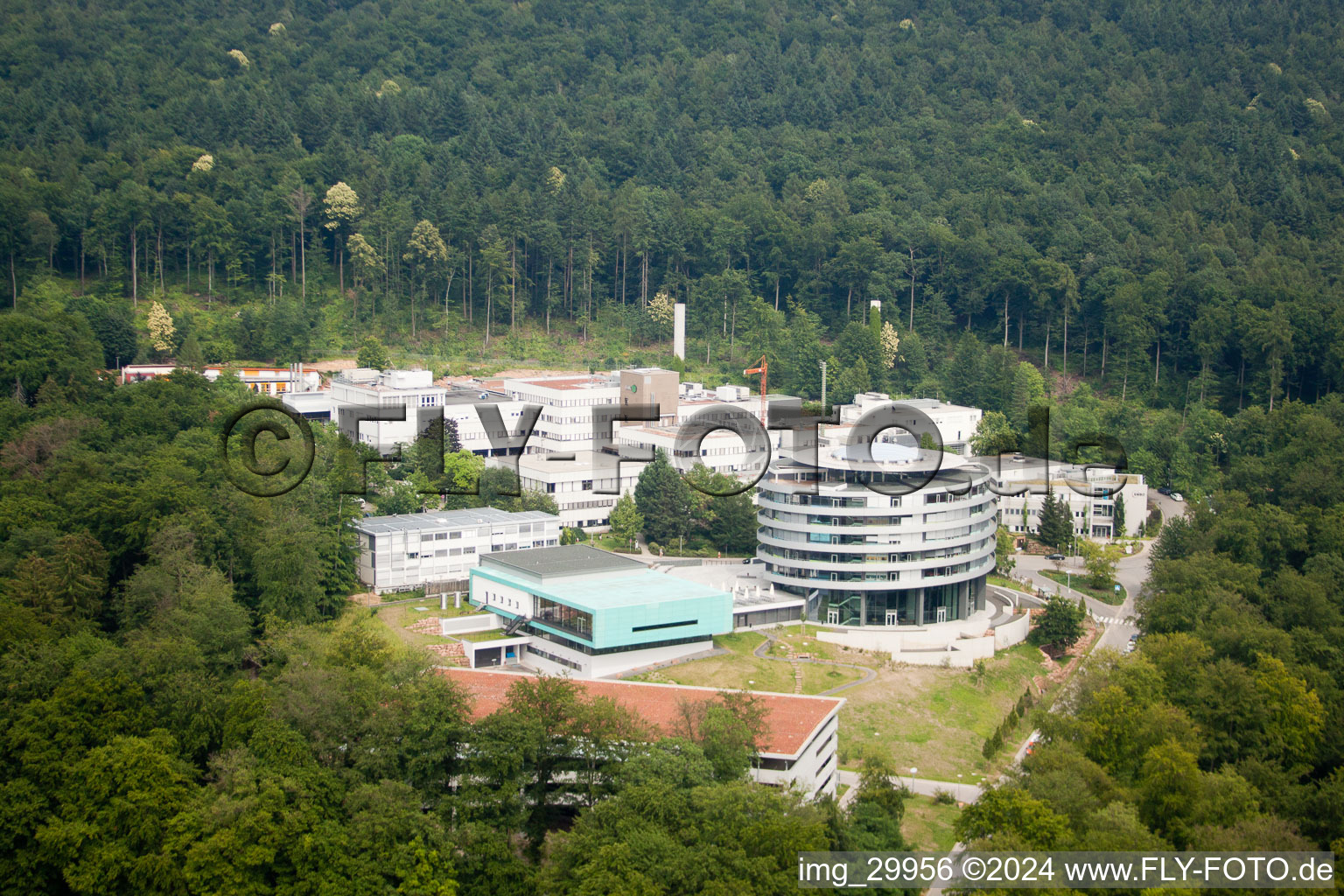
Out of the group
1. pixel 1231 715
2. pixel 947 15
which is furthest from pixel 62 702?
pixel 947 15

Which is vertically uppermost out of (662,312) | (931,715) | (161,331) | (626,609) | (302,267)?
(302,267)

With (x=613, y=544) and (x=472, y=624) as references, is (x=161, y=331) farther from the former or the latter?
(x=472, y=624)

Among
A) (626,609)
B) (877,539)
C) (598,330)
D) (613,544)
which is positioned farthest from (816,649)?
(598,330)

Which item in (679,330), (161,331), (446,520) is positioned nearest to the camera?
(446,520)

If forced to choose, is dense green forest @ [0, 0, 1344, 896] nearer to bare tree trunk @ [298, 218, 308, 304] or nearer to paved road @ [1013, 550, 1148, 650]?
bare tree trunk @ [298, 218, 308, 304]

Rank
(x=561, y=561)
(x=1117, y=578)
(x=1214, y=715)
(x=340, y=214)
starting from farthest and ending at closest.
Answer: (x=340, y=214) < (x=1117, y=578) < (x=561, y=561) < (x=1214, y=715)

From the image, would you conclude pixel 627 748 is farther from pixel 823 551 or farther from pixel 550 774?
pixel 823 551
